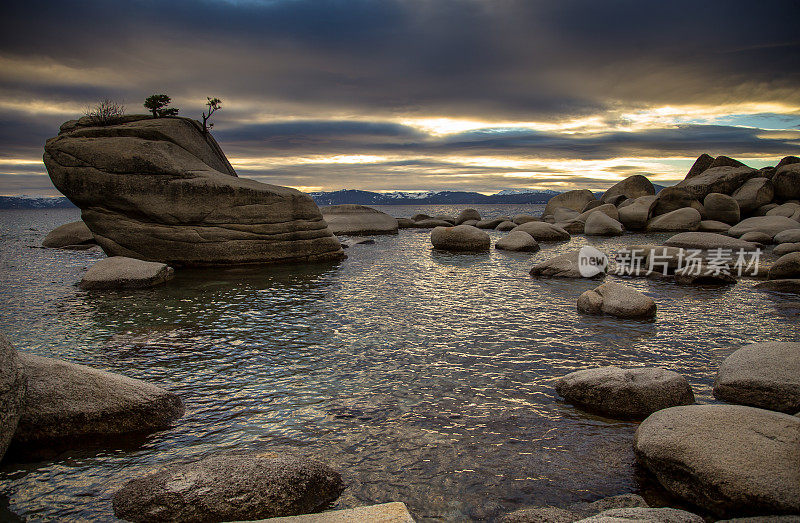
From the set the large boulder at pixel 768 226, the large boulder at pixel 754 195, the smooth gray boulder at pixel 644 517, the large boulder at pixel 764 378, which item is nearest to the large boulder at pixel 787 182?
the large boulder at pixel 754 195

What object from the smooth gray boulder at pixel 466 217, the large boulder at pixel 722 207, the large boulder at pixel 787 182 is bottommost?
the smooth gray boulder at pixel 466 217

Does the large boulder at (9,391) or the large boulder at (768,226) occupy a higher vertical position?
the large boulder at (768,226)

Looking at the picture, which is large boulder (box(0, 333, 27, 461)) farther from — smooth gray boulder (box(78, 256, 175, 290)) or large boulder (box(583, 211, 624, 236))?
large boulder (box(583, 211, 624, 236))

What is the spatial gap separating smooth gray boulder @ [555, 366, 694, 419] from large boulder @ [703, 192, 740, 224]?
129 feet

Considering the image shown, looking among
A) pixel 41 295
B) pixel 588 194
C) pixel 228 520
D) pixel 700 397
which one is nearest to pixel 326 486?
pixel 228 520

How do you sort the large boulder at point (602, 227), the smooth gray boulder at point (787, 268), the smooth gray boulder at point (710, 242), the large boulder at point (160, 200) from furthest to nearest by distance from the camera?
the large boulder at point (602, 227) → the smooth gray boulder at point (710, 242) → the large boulder at point (160, 200) → the smooth gray boulder at point (787, 268)

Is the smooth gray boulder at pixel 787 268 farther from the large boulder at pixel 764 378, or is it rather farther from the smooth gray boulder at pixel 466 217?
the smooth gray boulder at pixel 466 217

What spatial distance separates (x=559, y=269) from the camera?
18484mm

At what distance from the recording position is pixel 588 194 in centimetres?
5894

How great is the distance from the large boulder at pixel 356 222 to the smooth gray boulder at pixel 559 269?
79.3ft

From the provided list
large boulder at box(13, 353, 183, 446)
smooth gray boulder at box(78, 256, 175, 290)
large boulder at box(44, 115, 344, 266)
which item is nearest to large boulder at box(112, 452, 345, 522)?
large boulder at box(13, 353, 183, 446)

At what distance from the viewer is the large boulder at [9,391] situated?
4.88m

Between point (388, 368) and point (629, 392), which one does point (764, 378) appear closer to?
point (629, 392)

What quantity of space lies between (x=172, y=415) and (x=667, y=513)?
19.5ft
